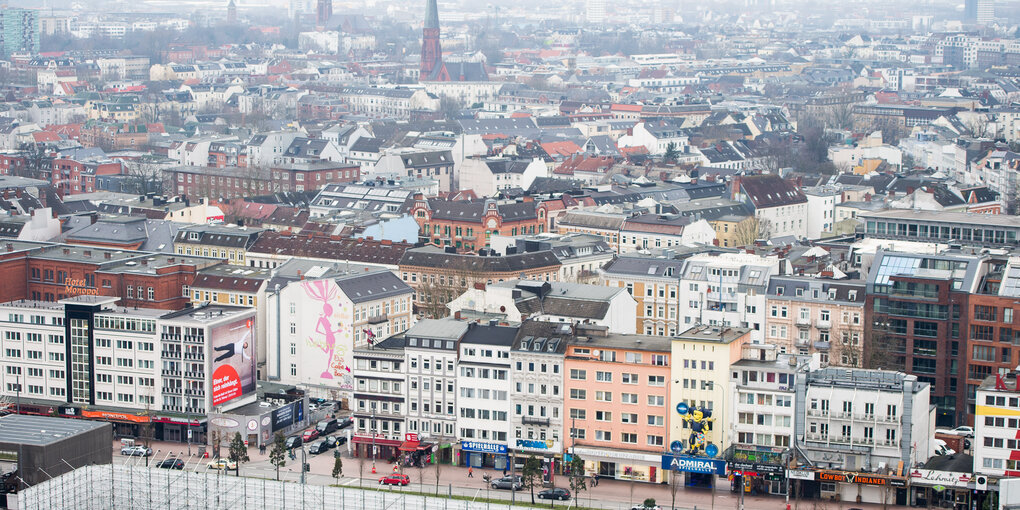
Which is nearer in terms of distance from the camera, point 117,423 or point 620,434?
point 620,434

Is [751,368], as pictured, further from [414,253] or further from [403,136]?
[403,136]

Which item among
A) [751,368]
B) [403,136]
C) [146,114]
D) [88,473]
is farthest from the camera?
[146,114]

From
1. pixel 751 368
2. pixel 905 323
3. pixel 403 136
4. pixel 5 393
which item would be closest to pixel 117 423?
pixel 5 393

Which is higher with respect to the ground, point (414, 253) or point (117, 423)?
point (414, 253)

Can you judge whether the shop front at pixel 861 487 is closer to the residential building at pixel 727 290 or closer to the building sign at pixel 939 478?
the building sign at pixel 939 478

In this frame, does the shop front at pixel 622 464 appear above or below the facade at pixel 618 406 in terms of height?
below

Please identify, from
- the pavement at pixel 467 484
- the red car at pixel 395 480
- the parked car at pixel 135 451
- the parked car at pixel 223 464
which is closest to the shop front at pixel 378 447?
the pavement at pixel 467 484

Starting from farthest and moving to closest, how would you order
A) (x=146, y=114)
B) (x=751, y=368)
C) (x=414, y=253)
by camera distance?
(x=146, y=114), (x=414, y=253), (x=751, y=368)

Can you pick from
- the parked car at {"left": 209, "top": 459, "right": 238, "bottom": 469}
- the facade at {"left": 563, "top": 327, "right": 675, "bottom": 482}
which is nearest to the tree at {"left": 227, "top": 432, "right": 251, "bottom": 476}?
the parked car at {"left": 209, "top": 459, "right": 238, "bottom": 469}
